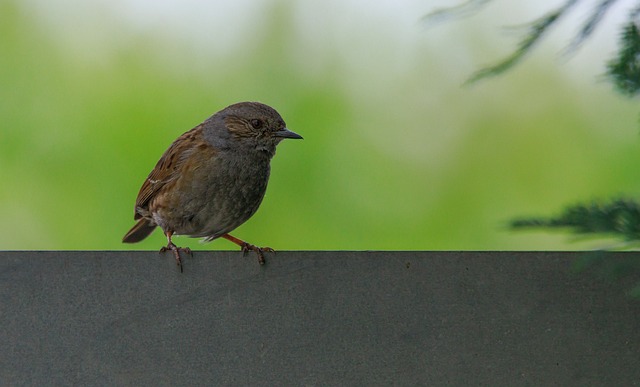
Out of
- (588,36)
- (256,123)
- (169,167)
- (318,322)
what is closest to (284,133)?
(256,123)

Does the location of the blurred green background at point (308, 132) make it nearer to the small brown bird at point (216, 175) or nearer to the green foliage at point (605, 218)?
the small brown bird at point (216, 175)

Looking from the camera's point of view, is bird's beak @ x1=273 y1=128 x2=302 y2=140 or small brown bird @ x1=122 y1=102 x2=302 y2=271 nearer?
small brown bird @ x1=122 y1=102 x2=302 y2=271

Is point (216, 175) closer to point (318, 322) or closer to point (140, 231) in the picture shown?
point (140, 231)

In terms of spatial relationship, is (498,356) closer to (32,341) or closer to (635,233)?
(635,233)

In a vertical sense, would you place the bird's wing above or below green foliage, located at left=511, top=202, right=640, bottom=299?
above

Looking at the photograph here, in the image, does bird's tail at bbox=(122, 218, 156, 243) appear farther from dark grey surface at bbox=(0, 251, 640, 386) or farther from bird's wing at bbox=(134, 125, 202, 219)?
dark grey surface at bbox=(0, 251, 640, 386)

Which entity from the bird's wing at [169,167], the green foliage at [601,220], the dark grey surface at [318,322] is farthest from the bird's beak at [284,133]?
the green foliage at [601,220]

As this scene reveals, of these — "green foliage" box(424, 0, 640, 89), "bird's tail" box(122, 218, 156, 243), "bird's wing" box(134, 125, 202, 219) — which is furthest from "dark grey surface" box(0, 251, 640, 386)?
"bird's tail" box(122, 218, 156, 243)
